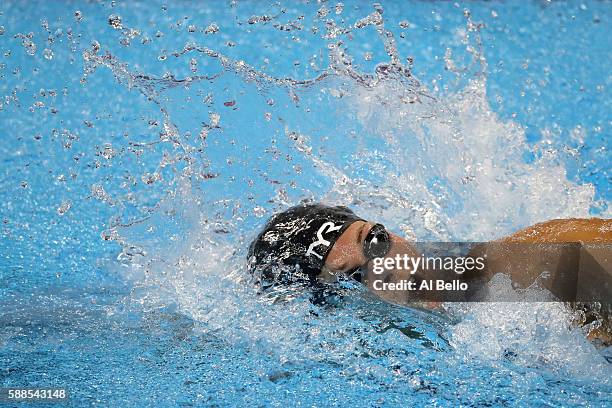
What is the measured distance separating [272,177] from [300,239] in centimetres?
133

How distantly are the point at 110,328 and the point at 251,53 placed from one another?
6.78ft

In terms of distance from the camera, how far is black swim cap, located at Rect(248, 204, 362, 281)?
180 cm

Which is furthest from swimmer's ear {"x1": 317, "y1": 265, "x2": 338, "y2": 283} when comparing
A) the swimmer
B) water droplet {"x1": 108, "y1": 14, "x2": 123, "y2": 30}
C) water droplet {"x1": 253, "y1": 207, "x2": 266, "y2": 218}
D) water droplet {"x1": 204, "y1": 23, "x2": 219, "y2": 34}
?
water droplet {"x1": 108, "y1": 14, "x2": 123, "y2": 30}

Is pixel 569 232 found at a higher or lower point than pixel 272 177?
lower

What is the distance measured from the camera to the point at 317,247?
1797 mm

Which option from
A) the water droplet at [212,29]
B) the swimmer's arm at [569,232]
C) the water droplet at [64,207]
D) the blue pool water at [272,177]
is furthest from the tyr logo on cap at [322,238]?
the water droplet at [212,29]

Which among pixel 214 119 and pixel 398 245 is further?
pixel 214 119

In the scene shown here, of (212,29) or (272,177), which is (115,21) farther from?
(272,177)

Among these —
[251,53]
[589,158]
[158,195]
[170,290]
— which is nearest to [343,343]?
[170,290]

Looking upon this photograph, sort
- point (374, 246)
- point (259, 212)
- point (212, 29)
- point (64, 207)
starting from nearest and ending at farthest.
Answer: point (374, 246)
point (259, 212)
point (64, 207)
point (212, 29)

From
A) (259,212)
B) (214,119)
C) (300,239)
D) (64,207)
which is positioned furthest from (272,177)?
(300,239)

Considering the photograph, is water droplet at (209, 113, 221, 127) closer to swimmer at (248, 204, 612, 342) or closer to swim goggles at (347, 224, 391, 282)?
swimmer at (248, 204, 612, 342)

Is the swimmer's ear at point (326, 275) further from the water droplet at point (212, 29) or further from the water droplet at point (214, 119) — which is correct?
the water droplet at point (212, 29)

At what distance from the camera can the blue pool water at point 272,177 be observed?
5.30 feet
